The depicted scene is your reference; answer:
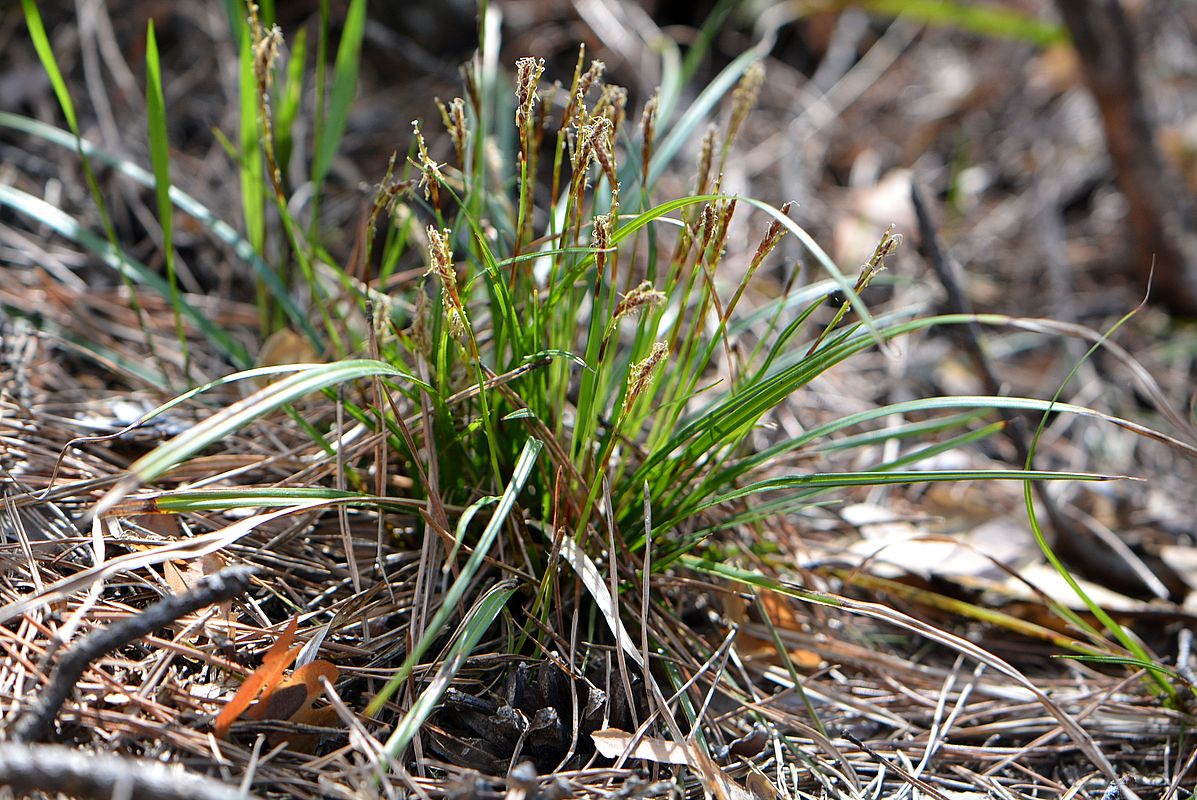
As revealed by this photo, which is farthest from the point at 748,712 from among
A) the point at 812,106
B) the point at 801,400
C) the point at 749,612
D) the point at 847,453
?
the point at 812,106

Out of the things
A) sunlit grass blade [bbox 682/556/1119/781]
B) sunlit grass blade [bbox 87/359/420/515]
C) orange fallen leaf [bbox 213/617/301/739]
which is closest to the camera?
sunlit grass blade [bbox 87/359/420/515]

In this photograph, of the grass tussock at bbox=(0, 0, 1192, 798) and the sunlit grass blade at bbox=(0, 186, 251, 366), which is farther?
the sunlit grass blade at bbox=(0, 186, 251, 366)

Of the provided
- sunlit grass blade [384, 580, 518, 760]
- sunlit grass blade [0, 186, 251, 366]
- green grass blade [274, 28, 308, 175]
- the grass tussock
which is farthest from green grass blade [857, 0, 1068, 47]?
sunlit grass blade [384, 580, 518, 760]

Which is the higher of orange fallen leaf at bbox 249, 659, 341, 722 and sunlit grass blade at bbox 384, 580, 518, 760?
sunlit grass blade at bbox 384, 580, 518, 760

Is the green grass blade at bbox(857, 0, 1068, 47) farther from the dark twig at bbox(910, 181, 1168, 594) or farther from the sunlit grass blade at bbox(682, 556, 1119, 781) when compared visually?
the sunlit grass blade at bbox(682, 556, 1119, 781)

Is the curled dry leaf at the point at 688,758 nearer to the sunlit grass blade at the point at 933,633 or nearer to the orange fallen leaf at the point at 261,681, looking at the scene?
the sunlit grass blade at the point at 933,633

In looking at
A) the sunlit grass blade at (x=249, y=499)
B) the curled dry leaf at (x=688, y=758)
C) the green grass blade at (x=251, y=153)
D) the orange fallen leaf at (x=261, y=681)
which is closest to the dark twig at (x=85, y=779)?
the orange fallen leaf at (x=261, y=681)

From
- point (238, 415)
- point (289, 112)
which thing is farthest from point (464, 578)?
point (289, 112)

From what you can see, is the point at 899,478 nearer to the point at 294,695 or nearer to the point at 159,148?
the point at 294,695

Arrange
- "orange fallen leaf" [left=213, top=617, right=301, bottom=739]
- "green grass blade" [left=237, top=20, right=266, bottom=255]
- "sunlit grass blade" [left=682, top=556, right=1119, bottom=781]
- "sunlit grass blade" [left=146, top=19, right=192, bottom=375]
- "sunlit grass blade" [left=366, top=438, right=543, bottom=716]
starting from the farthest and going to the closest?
1. "green grass blade" [left=237, top=20, right=266, bottom=255]
2. "sunlit grass blade" [left=146, top=19, right=192, bottom=375]
3. "sunlit grass blade" [left=682, top=556, right=1119, bottom=781]
4. "orange fallen leaf" [left=213, top=617, right=301, bottom=739]
5. "sunlit grass blade" [left=366, top=438, right=543, bottom=716]
